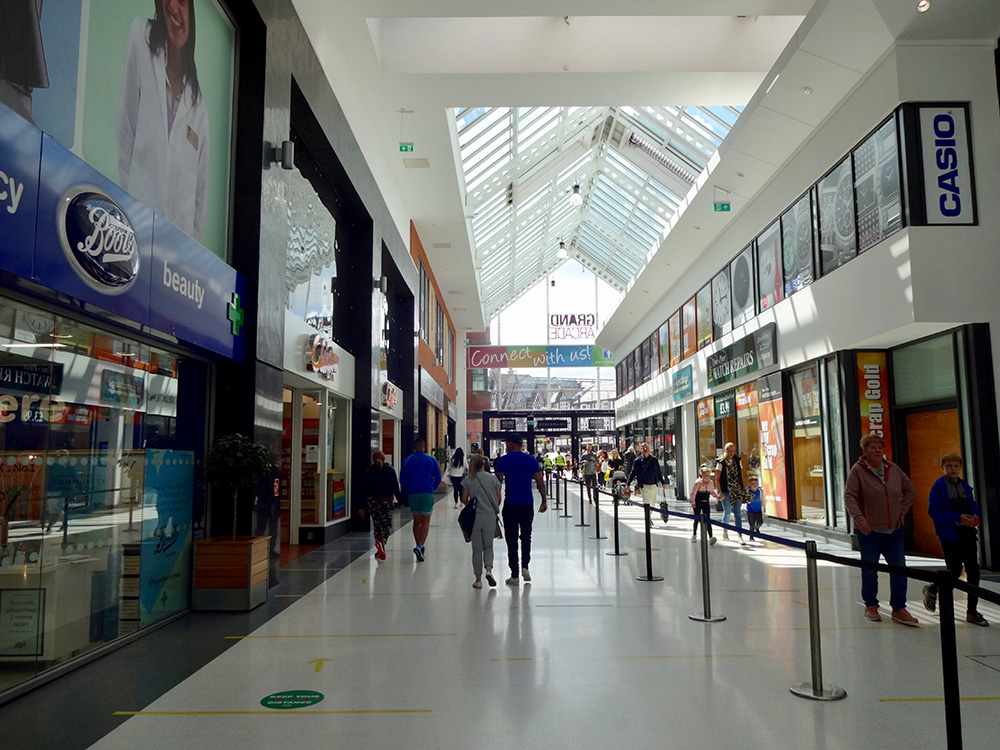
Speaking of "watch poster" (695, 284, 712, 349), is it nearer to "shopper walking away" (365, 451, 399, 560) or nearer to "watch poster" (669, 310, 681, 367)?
"watch poster" (669, 310, 681, 367)

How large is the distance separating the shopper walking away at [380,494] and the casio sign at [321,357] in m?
1.45

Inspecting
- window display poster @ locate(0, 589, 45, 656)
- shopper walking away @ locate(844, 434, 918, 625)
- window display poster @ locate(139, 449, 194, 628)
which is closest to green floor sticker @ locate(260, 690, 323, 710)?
window display poster @ locate(0, 589, 45, 656)

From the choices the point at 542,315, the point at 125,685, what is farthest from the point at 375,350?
the point at 542,315

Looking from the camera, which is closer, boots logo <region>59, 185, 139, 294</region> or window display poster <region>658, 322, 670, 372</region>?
boots logo <region>59, 185, 139, 294</region>

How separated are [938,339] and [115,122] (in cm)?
924

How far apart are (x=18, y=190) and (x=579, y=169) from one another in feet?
71.6

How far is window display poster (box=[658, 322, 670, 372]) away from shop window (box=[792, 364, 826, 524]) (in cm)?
1065

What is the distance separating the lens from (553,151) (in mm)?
21000

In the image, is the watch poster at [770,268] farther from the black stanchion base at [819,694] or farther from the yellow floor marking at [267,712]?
the yellow floor marking at [267,712]

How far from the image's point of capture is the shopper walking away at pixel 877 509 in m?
6.21

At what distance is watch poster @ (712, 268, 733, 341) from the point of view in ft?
55.1

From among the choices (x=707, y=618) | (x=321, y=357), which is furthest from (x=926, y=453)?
(x=321, y=357)

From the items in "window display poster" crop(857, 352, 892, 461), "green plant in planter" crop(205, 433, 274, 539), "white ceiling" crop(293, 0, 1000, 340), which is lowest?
"green plant in planter" crop(205, 433, 274, 539)

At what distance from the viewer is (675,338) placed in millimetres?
22531
